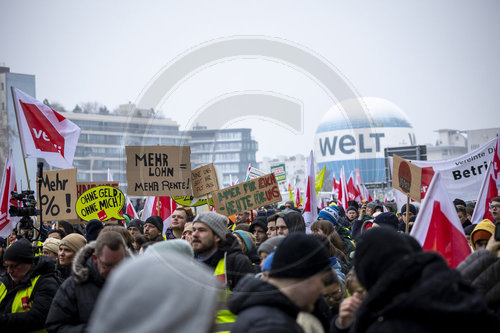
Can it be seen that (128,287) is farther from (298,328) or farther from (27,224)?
(27,224)

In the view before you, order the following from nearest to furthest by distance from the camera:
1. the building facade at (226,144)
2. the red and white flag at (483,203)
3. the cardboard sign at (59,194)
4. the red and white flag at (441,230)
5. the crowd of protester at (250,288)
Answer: the crowd of protester at (250,288) < the red and white flag at (441,230) < the building facade at (226,144) < the red and white flag at (483,203) < the cardboard sign at (59,194)

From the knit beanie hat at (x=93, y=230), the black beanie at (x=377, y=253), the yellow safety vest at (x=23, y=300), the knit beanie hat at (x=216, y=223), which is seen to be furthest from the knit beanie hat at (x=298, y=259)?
the knit beanie hat at (x=93, y=230)

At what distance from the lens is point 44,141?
1135 cm

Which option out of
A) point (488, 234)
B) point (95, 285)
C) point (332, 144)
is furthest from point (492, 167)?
point (332, 144)

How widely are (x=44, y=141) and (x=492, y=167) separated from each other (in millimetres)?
8061

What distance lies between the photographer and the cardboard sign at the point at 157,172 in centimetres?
1062

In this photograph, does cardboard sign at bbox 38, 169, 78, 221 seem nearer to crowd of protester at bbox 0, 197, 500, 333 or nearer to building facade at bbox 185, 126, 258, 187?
building facade at bbox 185, 126, 258, 187

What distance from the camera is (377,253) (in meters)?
2.88

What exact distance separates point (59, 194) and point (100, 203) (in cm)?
75

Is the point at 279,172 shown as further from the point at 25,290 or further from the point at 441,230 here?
the point at 25,290

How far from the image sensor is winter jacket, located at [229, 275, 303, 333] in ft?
9.45

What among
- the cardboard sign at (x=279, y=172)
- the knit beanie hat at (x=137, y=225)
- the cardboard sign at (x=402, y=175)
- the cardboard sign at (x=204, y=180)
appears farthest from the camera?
the cardboard sign at (x=279, y=172)

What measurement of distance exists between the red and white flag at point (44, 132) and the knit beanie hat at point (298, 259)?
843cm

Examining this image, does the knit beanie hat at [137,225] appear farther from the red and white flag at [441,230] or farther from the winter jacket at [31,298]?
the red and white flag at [441,230]
